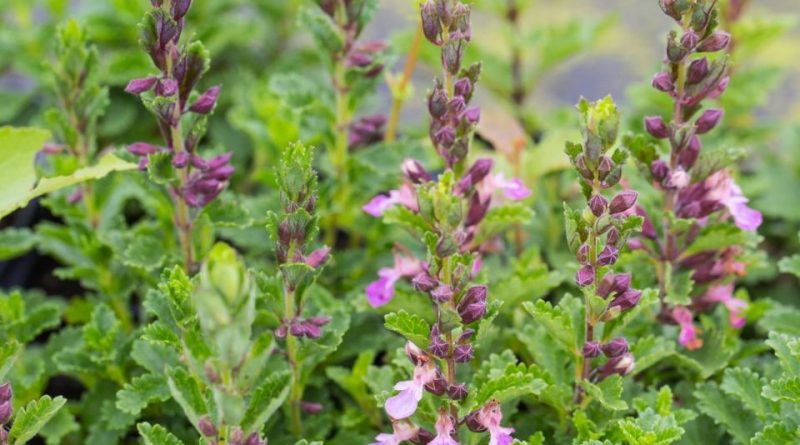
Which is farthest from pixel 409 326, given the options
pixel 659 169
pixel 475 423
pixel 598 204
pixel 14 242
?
pixel 14 242

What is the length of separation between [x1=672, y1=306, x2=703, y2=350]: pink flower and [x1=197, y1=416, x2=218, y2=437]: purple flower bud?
87 cm

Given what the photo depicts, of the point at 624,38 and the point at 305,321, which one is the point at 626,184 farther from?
the point at 624,38

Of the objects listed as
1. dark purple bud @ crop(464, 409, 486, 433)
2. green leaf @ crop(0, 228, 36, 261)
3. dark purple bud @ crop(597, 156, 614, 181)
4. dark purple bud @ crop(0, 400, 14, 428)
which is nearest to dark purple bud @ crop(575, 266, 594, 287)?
dark purple bud @ crop(597, 156, 614, 181)

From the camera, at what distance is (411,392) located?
136 cm

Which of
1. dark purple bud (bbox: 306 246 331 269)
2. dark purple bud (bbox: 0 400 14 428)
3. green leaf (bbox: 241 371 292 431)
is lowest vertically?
dark purple bud (bbox: 0 400 14 428)

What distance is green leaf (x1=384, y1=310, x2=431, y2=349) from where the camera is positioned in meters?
1.33

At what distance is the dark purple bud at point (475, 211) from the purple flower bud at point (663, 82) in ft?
1.18

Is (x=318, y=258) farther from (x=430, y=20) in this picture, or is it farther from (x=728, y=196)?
(x=728, y=196)

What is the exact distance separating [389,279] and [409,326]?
416 mm

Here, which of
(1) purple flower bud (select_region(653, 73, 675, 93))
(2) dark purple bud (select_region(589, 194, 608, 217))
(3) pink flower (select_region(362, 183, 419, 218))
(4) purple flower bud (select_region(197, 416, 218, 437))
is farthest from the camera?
(3) pink flower (select_region(362, 183, 419, 218))

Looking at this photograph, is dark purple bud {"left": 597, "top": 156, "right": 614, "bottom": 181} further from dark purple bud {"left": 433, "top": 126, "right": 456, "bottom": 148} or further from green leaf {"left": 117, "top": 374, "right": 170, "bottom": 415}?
green leaf {"left": 117, "top": 374, "right": 170, "bottom": 415}

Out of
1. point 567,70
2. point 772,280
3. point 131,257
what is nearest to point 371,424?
point 131,257

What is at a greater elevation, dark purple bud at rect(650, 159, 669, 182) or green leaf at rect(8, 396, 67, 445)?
dark purple bud at rect(650, 159, 669, 182)

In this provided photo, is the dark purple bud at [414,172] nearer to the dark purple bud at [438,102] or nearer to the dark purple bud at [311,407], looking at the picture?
the dark purple bud at [438,102]
